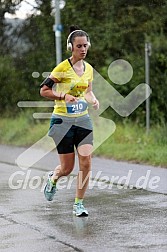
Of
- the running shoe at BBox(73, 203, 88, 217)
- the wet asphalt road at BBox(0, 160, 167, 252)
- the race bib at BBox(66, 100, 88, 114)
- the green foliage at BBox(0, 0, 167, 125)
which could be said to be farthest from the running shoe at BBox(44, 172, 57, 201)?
the green foliage at BBox(0, 0, 167, 125)

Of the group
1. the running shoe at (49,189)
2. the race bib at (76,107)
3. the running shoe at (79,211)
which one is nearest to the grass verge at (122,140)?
the running shoe at (49,189)

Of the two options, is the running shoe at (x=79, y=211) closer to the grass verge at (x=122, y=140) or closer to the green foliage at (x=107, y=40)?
the grass verge at (x=122, y=140)

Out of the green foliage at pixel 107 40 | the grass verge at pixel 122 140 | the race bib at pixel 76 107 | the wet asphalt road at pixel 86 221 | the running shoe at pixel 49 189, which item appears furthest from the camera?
the green foliage at pixel 107 40

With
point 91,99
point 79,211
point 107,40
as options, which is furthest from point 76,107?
point 107,40

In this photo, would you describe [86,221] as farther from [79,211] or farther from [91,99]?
[91,99]

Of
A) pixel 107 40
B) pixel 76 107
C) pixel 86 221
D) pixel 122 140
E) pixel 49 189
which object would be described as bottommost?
pixel 122 140

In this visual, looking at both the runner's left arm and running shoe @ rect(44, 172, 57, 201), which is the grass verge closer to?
running shoe @ rect(44, 172, 57, 201)

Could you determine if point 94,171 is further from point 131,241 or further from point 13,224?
point 131,241

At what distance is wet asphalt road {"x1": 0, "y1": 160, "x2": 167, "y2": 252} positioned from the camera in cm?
645

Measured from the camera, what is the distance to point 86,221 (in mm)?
7629

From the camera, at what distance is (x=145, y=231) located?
694cm

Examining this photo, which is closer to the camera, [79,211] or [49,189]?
[79,211]

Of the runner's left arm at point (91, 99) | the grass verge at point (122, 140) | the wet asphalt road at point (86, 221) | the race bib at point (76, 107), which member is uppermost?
the runner's left arm at point (91, 99)

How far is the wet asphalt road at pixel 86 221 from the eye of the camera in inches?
254
